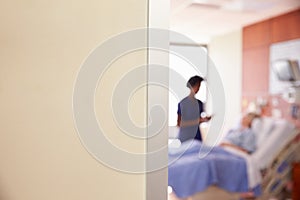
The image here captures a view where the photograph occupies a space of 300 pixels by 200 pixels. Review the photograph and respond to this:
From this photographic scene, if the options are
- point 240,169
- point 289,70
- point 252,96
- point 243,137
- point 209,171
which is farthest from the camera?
point 252,96

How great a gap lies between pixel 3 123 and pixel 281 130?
7.36ft

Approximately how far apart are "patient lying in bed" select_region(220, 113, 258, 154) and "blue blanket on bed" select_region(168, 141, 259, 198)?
1.07 feet

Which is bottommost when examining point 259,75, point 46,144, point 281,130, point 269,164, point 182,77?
point 269,164

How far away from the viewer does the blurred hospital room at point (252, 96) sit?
1.94 m

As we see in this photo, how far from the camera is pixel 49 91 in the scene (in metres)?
0.59

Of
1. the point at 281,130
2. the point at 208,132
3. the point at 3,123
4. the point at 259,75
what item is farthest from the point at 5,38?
the point at 259,75

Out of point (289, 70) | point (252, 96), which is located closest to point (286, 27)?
point (289, 70)

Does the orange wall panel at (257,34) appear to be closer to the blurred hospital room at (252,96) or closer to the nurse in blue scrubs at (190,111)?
the blurred hospital room at (252,96)

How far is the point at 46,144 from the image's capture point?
597mm

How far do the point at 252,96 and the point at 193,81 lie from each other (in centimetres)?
255

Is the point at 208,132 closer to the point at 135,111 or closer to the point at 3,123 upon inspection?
the point at 135,111

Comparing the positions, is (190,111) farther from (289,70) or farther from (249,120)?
(249,120)

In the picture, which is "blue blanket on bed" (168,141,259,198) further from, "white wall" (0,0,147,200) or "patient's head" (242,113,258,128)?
"white wall" (0,0,147,200)

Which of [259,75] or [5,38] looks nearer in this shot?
[5,38]
